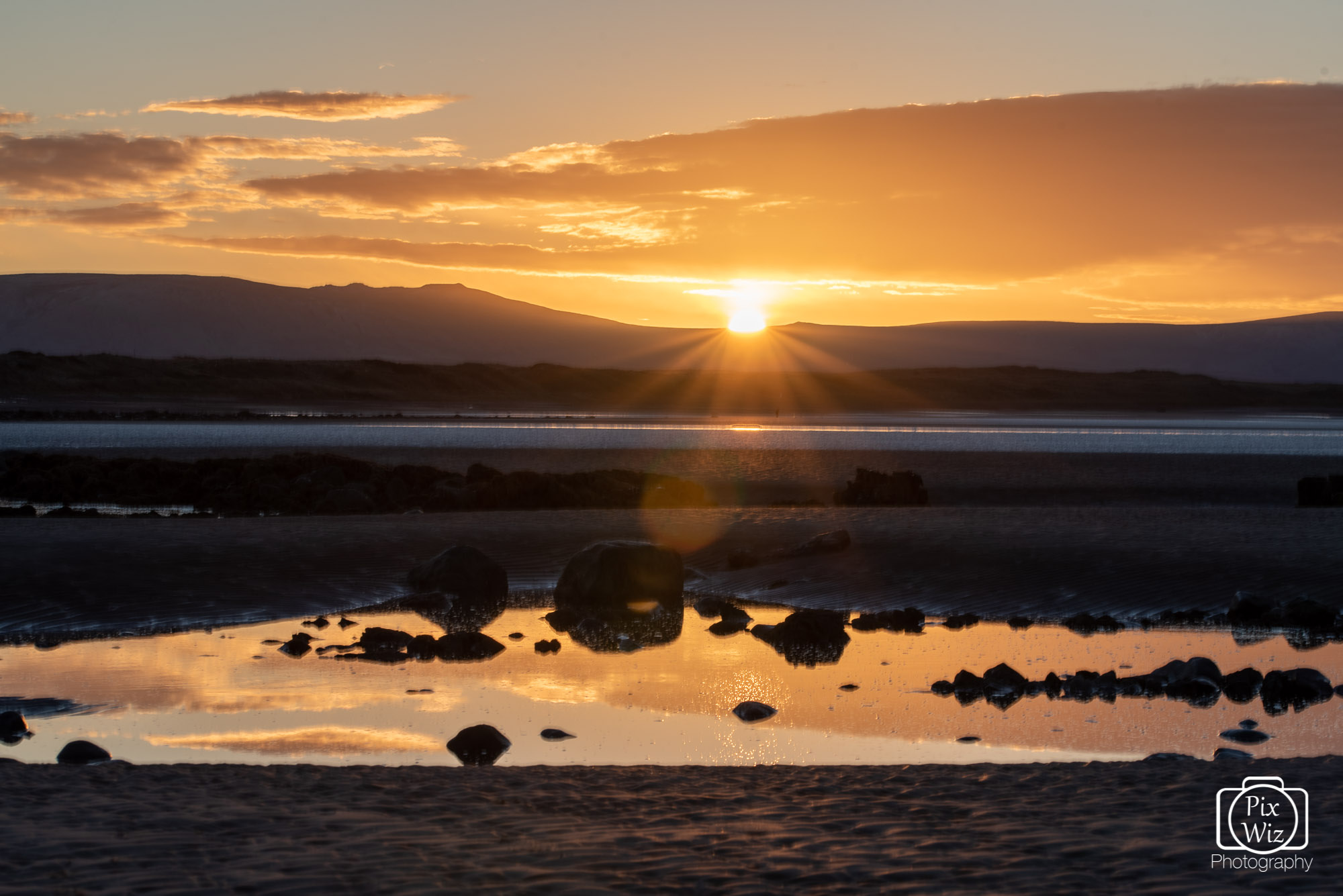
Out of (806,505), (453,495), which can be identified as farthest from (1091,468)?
(453,495)

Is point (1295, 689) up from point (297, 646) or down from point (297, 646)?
down

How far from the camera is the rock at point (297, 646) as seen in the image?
1391 cm

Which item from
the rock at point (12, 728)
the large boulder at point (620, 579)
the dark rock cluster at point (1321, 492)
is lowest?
the rock at point (12, 728)

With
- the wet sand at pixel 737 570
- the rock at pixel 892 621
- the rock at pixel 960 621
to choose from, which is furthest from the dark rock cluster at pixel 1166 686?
the wet sand at pixel 737 570

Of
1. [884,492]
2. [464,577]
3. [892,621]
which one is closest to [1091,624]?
[892,621]

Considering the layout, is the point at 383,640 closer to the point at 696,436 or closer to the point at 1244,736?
the point at 1244,736

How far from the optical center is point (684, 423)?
297 feet

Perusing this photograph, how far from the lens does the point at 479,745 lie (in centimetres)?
970

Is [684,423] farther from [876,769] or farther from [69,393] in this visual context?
[876,769]

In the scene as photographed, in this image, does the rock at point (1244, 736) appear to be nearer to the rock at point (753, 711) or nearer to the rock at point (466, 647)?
the rock at point (753, 711)

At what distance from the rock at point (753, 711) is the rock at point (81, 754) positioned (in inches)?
209

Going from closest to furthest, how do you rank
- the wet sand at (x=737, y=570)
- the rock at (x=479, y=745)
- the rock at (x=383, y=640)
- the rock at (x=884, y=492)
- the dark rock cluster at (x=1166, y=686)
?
the rock at (x=479, y=745), the dark rock cluster at (x=1166, y=686), the rock at (x=383, y=640), the wet sand at (x=737, y=570), the rock at (x=884, y=492)

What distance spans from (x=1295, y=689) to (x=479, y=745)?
25.8 feet

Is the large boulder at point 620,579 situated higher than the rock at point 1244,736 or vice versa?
the large boulder at point 620,579
